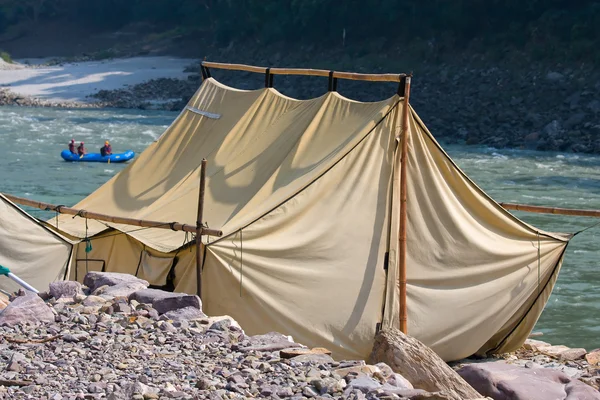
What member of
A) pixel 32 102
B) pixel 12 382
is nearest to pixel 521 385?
pixel 12 382

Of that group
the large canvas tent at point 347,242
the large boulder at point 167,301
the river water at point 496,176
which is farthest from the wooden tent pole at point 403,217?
the river water at point 496,176

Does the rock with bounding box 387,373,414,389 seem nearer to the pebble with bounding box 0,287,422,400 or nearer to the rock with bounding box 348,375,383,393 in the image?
the pebble with bounding box 0,287,422,400

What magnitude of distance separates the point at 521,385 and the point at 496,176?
845 inches

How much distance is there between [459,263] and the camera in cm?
948

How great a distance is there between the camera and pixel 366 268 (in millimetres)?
8953

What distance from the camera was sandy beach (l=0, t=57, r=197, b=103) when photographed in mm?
57469

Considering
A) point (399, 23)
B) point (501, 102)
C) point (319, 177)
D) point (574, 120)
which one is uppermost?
point (399, 23)

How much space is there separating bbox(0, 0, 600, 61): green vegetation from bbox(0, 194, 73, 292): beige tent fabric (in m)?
38.2

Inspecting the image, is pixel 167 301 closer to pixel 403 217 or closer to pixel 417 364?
pixel 417 364

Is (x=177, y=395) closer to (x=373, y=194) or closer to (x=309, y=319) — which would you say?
(x=309, y=319)

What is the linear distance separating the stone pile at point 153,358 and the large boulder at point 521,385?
115 cm

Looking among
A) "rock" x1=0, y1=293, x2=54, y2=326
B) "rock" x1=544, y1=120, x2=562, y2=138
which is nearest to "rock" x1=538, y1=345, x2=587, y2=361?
"rock" x1=0, y1=293, x2=54, y2=326

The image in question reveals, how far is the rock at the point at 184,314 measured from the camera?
7320mm

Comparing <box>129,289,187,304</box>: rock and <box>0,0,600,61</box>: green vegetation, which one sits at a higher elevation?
<box>0,0,600,61</box>: green vegetation
